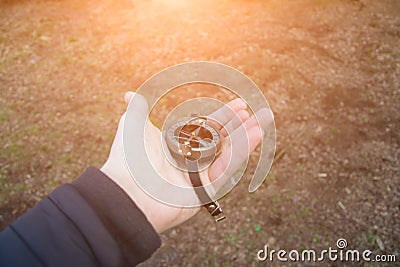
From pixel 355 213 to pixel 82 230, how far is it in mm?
2164

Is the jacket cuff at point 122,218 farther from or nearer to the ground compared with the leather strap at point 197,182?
farther from the ground

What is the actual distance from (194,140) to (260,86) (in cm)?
184

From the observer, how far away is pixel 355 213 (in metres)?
3.01

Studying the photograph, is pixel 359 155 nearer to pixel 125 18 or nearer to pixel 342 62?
pixel 342 62

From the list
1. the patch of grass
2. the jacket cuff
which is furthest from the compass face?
the patch of grass

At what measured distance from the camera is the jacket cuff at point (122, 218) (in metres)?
1.71

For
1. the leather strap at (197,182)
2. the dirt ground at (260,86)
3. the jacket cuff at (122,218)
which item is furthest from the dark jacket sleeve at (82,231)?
the dirt ground at (260,86)

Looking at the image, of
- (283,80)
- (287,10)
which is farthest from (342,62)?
(287,10)

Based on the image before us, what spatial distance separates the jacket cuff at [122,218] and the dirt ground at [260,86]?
1.20 m

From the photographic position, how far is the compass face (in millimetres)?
2184

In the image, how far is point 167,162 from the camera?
228cm

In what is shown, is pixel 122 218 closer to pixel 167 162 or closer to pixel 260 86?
pixel 167 162

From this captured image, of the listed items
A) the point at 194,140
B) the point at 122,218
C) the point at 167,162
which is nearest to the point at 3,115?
the point at 167,162

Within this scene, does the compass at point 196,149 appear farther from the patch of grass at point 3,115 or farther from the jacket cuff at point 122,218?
the patch of grass at point 3,115
